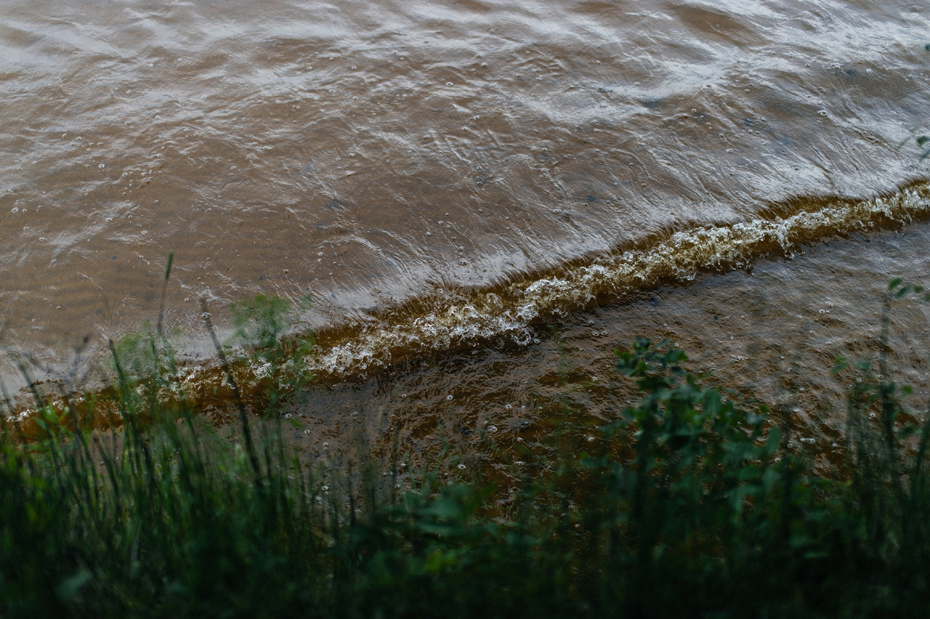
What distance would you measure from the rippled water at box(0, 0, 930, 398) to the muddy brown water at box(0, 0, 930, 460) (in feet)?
0.06

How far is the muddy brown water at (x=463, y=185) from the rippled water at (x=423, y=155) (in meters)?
0.02

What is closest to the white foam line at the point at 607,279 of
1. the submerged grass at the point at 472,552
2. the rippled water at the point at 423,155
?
the rippled water at the point at 423,155

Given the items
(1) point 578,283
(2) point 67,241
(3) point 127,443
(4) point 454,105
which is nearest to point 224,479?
(3) point 127,443

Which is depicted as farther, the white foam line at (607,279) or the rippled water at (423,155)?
the rippled water at (423,155)

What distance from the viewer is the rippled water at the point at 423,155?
11.9 ft

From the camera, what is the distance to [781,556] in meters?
1.66

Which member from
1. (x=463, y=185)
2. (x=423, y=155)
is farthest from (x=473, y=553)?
(x=423, y=155)

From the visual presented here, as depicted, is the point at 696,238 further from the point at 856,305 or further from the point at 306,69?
the point at 306,69

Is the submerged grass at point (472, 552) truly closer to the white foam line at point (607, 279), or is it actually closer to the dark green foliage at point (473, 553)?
the dark green foliage at point (473, 553)

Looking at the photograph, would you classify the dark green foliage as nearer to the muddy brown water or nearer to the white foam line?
the muddy brown water

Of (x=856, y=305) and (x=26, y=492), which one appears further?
(x=856, y=305)

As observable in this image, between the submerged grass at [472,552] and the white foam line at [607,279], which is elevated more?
the submerged grass at [472,552]

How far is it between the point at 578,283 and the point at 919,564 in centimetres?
232

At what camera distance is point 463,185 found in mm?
4227
